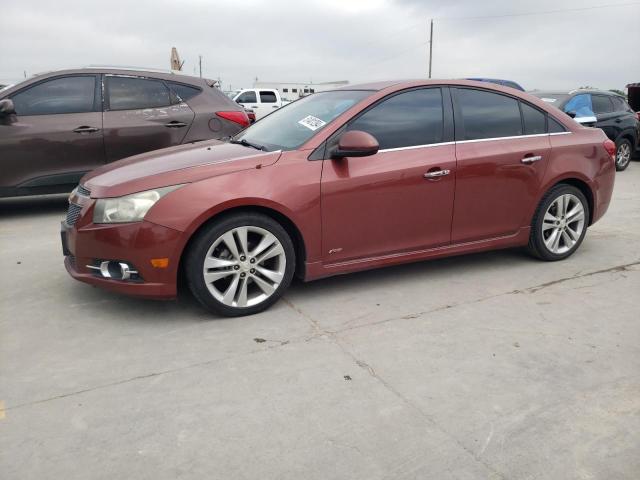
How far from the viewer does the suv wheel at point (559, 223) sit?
466cm

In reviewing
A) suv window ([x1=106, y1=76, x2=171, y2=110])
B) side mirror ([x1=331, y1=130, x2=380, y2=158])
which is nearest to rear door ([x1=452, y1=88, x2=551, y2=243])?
side mirror ([x1=331, y1=130, x2=380, y2=158])

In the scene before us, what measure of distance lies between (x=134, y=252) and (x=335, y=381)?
144 cm

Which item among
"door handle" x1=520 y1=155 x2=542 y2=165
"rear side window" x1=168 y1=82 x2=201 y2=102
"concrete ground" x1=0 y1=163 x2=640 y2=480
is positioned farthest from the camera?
"rear side window" x1=168 y1=82 x2=201 y2=102

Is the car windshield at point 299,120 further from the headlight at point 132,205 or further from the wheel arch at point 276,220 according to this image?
the headlight at point 132,205

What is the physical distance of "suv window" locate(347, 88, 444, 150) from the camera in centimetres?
399

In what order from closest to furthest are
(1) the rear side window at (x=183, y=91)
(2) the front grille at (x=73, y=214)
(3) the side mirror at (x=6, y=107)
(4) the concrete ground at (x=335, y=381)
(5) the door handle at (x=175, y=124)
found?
1. (4) the concrete ground at (x=335, y=381)
2. (2) the front grille at (x=73, y=214)
3. (3) the side mirror at (x=6, y=107)
4. (5) the door handle at (x=175, y=124)
5. (1) the rear side window at (x=183, y=91)

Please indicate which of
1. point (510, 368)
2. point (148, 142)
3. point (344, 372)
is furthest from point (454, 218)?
point (148, 142)

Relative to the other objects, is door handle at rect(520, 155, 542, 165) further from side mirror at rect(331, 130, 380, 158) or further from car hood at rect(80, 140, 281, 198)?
car hood at rect(80, 140, 281, 198)

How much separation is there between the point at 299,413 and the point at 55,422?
A: 3.52 ft

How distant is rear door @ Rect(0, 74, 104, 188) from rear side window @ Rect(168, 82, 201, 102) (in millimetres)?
882

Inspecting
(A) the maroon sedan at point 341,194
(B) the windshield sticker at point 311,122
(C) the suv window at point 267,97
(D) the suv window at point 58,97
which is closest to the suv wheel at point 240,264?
(A) the maroon sedan at point 341,194

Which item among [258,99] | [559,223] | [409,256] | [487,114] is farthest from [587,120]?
[258,99]

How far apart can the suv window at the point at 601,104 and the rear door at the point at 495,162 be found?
24.5 ft

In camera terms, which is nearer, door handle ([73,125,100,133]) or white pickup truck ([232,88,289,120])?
door handle ([73,125,100,133])
